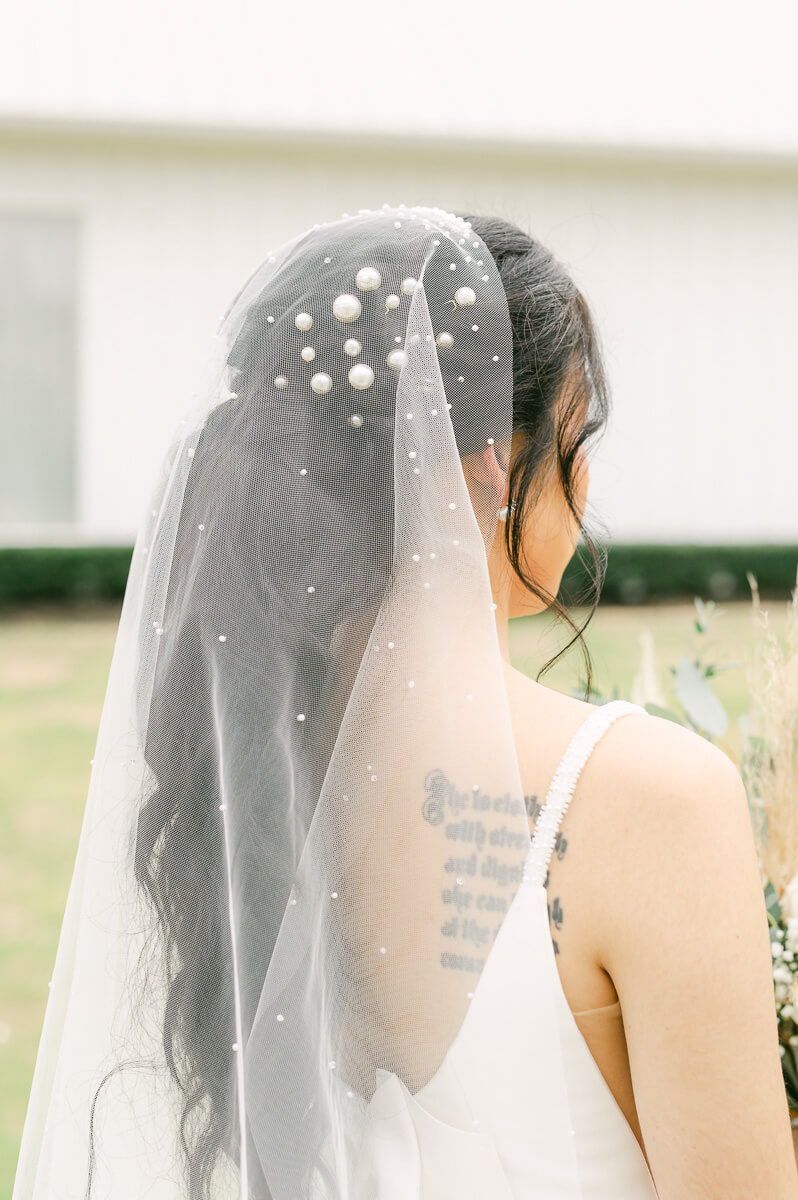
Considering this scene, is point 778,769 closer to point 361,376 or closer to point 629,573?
point 361,376

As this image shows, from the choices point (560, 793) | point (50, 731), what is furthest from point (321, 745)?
point (50, 731)

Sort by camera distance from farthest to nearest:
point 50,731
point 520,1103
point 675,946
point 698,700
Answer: point 50,731
point 698,700
point 520,1103
point 675,946

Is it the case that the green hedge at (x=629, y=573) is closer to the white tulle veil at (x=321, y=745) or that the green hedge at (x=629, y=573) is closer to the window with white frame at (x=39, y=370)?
the window with white frame at (x=39, y=370)

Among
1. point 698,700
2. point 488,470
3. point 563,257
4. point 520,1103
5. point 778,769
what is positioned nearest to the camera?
point 520,1103

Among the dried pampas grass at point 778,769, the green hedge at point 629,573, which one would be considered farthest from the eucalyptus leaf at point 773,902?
the green hedge at point 629,573

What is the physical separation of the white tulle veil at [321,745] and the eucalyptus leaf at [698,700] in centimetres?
76

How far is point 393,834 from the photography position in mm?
1223

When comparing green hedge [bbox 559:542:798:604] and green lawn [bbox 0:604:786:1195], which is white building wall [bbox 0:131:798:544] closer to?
green hedge [bbox 559:542:798:604]

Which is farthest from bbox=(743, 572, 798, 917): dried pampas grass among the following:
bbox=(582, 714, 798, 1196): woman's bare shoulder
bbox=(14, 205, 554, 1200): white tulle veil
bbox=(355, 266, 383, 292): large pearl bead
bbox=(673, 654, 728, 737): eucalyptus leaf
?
bbox=(355, 266, 383, 292): large pearl bead

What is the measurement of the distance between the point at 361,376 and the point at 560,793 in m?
0.50

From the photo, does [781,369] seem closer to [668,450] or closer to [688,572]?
[668,450]

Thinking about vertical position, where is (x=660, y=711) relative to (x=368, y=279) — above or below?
below

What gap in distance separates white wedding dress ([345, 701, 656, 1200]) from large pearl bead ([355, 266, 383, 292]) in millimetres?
535

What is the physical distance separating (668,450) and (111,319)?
550 centimetres
